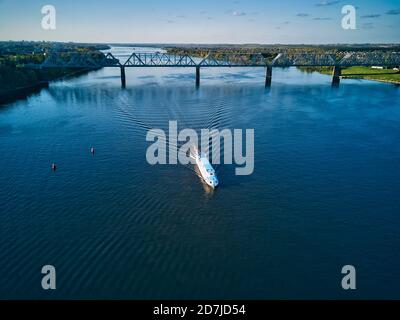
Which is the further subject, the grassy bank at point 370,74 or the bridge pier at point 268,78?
the grassy bank at point 370,74

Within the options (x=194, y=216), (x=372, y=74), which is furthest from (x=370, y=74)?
(x=194, y=216)

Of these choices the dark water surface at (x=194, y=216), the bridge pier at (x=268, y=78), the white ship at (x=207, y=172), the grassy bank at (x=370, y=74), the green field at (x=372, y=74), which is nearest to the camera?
the dark water surface at (x=194, y=216)

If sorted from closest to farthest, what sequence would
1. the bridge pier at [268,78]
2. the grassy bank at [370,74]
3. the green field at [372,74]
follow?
1. the bridge pier at [268,78]
2. the grassy bank at [370,74]
3. the green field at [372,74]

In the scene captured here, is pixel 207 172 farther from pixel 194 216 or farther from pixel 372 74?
pixel 372 74

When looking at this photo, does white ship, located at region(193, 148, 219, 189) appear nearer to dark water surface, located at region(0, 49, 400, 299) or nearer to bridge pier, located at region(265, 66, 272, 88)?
dark water surface, located at region(0, 49, 400, 299)

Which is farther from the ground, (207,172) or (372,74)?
(372,74)

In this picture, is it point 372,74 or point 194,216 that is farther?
point 372,74

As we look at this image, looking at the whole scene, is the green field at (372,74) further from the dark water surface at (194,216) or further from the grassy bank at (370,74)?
the dark water surface at (194,216)

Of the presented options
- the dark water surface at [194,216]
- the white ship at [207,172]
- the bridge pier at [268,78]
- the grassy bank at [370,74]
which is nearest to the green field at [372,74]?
the grassy bank at [370,74]

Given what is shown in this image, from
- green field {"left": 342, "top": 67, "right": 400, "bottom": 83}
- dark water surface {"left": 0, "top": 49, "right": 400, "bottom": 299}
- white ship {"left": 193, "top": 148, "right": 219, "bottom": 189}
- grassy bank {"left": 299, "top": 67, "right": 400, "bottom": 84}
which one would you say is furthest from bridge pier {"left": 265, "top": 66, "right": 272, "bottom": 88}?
white ship {"left": 193, "top": 148, "right": 219, "bottom": 189}
